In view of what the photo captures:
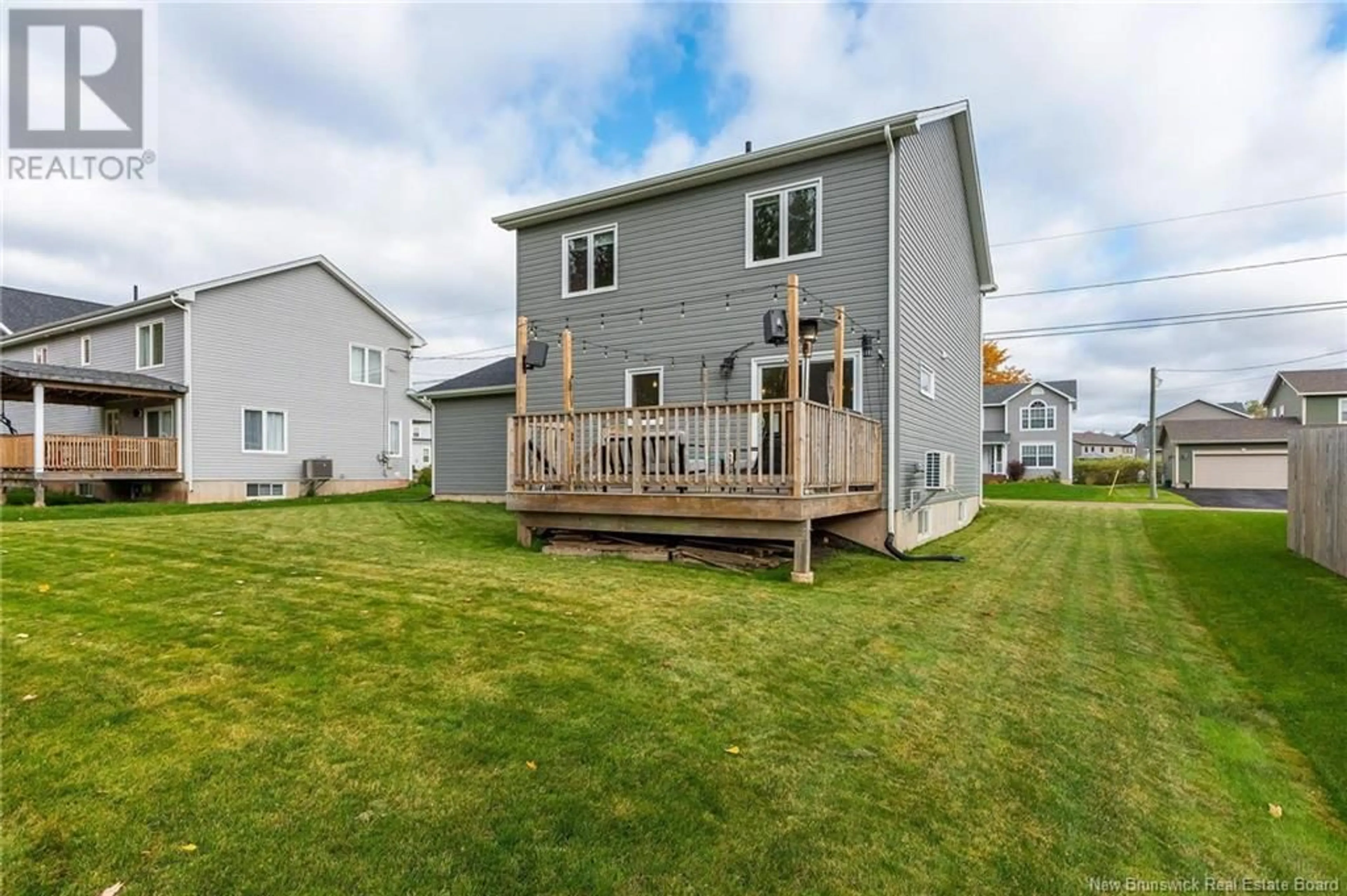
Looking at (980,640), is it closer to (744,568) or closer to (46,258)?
(744,568)

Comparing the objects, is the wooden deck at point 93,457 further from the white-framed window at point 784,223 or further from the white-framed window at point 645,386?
the white-framed window at point 784,223

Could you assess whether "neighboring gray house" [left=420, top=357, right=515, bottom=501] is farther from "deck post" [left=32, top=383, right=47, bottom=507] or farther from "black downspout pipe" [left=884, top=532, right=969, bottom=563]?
"black downspout pipe" [left=884, top=532, right=969, bottom=563]

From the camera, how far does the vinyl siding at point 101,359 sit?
57.2ft

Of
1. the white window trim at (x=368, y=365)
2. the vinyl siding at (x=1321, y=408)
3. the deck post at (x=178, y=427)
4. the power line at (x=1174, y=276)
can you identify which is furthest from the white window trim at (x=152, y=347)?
the vinyl siding at (x=1321, y=408)

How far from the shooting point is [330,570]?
6379mm

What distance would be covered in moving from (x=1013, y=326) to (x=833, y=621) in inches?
1004

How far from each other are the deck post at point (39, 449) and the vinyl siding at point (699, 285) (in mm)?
11485

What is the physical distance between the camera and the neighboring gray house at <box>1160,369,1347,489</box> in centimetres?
3084

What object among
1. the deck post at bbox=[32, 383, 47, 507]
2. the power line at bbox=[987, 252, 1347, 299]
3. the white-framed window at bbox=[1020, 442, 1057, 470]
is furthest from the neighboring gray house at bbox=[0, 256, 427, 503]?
the white-framed window at bbox=[1020, 442, 1057, 470]

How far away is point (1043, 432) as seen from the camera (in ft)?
125

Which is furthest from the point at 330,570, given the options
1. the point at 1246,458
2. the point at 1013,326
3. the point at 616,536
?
the point at 1246,458

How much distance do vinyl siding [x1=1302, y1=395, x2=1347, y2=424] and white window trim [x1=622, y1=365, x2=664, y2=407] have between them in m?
37.5

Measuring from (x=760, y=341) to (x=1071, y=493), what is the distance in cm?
2279

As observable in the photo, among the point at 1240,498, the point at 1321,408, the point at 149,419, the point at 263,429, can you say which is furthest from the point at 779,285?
the point at 1321,408
